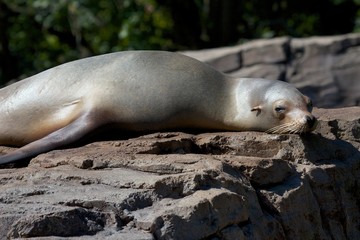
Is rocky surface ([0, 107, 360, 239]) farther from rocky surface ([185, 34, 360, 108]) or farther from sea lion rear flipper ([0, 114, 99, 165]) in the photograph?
rocky surface ([185, 34, 360, 108])

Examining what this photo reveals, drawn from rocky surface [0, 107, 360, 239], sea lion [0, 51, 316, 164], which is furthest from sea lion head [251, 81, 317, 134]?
rocky surface [0, 107, 360, 239]

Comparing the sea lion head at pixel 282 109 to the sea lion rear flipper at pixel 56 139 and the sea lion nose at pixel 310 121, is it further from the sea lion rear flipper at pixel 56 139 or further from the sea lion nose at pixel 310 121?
the sea lion rear flipper at pixel 56 139

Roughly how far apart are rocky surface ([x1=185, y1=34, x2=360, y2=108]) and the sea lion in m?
4.23

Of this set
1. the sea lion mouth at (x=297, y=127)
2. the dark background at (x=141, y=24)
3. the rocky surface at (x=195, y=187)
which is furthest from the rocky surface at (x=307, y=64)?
the sea lion mouth at (x=297, y=127)

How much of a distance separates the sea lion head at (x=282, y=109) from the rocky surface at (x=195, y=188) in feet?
0.49

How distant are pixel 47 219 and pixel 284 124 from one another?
7.52ft

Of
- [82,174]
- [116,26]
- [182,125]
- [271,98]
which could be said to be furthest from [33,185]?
[116,26]

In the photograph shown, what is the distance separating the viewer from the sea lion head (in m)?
5.50

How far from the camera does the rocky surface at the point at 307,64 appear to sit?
10.1 m

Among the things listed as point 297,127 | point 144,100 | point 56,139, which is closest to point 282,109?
point 297,127

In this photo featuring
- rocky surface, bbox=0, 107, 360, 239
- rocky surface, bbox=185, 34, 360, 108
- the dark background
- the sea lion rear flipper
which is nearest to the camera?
rocky surface, bbox=0, 107, 360, 239

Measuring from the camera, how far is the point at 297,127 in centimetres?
541

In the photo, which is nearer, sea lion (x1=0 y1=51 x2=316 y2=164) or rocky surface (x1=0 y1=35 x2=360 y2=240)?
rocky surface (x1=0 y1=35 x2=360 y2=240)

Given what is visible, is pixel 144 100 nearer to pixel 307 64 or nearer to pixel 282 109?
pixel 282 109
